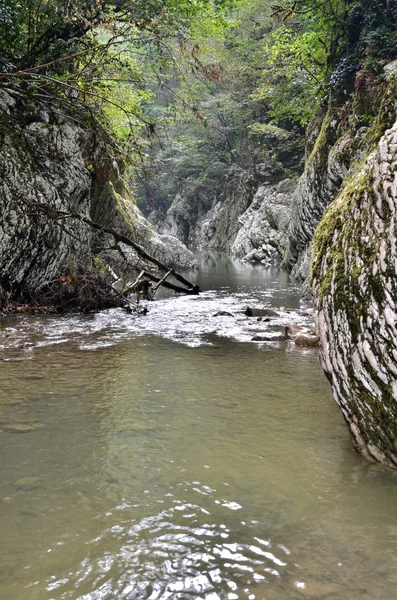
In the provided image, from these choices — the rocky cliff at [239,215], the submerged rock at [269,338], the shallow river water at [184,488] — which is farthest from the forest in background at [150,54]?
the rocky cliff at [239,215]

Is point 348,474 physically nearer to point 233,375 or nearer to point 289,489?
point 289,489

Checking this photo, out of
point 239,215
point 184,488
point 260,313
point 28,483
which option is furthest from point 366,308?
point 239,215

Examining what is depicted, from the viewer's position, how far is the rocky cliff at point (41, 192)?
28.4ft

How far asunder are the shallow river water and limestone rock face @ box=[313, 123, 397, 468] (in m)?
0.34

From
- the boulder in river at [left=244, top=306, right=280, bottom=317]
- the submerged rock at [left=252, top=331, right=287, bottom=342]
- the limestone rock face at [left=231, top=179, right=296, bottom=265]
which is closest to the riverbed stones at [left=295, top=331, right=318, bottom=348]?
the submerged rock at [left=252, top=331, right=287, bottom=342]

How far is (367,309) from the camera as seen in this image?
2.70 m

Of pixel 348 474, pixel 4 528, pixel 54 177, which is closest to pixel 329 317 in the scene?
pixel 348 474

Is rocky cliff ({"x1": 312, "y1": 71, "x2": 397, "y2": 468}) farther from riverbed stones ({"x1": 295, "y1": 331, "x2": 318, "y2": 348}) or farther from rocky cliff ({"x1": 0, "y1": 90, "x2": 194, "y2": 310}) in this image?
rocky cliff ({"x1": 0, "y1": 90, "x2": 194, "y2": 310})

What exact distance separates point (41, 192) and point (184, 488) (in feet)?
26.3

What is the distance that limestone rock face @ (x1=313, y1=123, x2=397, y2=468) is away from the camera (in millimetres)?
2557

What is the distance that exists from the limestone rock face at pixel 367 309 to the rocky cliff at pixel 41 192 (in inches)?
277

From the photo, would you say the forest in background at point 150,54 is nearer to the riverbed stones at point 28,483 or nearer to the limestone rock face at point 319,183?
the limestone rock face at point 319,183

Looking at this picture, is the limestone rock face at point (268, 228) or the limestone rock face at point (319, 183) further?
the limestone rock face at point (268, 228)

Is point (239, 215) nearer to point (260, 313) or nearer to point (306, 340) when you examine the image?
point (260, 313)
